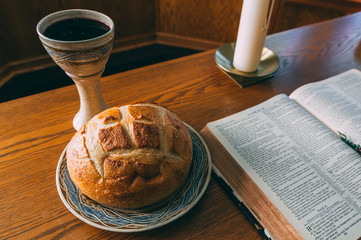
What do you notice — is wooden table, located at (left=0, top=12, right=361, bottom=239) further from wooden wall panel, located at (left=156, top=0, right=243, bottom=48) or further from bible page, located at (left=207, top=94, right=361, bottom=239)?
wooden wall panel, located at (left=156, top=0, right=243, bottom=48)

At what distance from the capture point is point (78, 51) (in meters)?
0.50

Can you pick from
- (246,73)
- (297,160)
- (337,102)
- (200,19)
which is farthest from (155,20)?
(297,160)

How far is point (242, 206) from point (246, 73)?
0.48 m

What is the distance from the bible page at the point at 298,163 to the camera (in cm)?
49

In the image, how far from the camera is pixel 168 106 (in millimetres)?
745

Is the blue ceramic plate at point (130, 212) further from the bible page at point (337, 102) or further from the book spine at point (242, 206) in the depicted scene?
the bible page at point (337, 102)

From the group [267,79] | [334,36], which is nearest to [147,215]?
[267,79]

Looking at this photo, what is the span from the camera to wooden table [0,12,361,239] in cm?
49

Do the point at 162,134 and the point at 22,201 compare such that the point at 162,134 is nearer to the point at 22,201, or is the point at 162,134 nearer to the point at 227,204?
the point at 227,204

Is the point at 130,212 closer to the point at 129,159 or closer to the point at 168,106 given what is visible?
the point at 129,159

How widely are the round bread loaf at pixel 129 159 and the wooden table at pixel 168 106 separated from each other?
8 centimetres

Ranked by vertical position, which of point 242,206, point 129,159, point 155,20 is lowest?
point 155,20

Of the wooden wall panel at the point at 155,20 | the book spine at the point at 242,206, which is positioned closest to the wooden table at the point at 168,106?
the book spine at the point at 242,206

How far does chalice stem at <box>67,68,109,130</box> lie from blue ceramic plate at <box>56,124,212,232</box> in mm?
158
